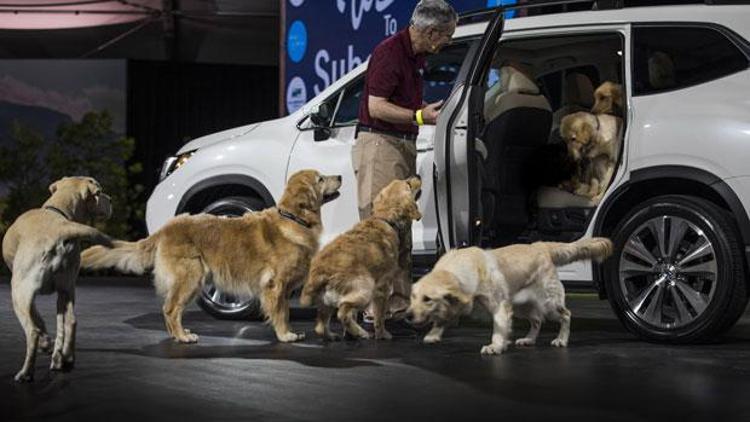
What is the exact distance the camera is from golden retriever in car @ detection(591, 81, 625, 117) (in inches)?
279

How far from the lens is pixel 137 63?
1555 centimetres

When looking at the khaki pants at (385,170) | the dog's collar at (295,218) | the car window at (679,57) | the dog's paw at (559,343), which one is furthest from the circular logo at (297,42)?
the dog's paw at (559,343)

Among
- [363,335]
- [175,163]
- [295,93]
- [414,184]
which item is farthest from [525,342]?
[295,93]

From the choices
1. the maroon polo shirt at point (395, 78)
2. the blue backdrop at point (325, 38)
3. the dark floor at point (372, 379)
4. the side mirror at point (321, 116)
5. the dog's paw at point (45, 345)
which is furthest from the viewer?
the blue backdrop at point (325, 38)

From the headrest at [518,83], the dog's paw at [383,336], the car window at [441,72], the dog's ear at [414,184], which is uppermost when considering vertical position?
the car window at [441,72]

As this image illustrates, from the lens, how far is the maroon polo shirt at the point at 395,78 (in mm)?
6898

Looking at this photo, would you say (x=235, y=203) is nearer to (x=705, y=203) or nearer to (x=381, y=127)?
(x=381, y=127)

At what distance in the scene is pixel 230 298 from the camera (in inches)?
311

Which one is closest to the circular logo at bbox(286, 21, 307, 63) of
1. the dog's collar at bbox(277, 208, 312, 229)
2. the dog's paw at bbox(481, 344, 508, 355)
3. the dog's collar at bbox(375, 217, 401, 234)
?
the dog's collar at bbox(277, 208, 312, 229)

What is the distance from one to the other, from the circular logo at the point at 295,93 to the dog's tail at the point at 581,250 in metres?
4.65

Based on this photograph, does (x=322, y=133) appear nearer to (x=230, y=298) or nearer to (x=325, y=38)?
(x=230, y=298)

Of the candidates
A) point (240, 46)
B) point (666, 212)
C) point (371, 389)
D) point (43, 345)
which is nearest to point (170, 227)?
point (43, 345)

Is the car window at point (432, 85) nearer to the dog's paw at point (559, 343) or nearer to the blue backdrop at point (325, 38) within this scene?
the dog's paw at point (559, 343)

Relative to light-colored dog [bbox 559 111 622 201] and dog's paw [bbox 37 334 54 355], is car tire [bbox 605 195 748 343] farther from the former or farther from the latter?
dog's paw [bbox 37 334 54 355]
